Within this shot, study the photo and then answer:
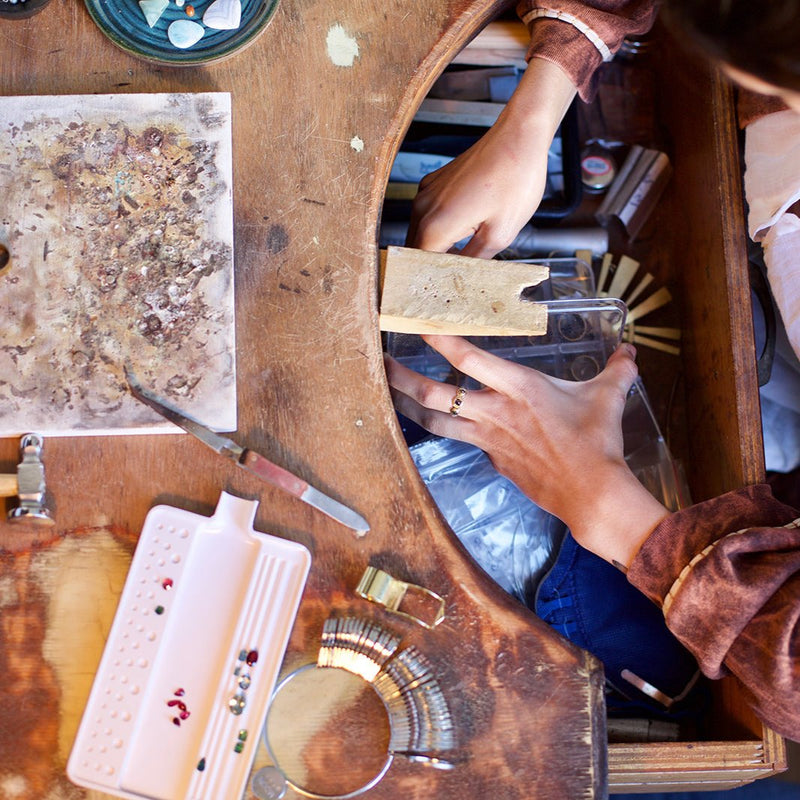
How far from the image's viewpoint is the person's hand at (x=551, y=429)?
886 millimetres

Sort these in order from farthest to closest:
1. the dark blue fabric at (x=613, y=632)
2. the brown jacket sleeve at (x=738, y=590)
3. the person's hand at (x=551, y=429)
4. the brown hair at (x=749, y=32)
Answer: the dark blue fabric at (x=613, y=632) < the person's hand at (x=551, y=429) < the brown jacket sleeve at (x=738, y=590) < the brown hair at (x=749, y=32)

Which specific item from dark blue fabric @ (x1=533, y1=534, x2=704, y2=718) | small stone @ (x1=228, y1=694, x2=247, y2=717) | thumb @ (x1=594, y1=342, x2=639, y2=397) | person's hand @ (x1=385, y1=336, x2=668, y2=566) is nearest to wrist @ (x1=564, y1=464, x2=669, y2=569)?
person's hand @ (x1=385, y1=336, x2=668, y2=566)

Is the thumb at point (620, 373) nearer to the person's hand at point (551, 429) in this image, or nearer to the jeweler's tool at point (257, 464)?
the person's hand at point (551, 429)

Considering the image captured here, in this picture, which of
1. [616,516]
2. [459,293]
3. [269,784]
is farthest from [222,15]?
[269,784]

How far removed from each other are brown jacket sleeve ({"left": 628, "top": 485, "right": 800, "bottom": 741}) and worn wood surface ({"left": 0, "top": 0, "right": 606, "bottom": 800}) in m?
0.12

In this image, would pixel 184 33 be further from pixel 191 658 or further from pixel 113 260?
pixel 191 658

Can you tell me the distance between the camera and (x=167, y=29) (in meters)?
0.85

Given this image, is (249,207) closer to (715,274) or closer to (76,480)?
(76,480)

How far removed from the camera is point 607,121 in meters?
1.44

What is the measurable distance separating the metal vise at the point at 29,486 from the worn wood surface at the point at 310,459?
2 centimetres

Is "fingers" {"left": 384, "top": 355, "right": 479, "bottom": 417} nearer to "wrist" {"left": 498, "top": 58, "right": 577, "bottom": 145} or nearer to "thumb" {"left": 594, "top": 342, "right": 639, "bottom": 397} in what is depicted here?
"thumb" {"left": 594, "top": 342, "right": 639, "bottom": 397}

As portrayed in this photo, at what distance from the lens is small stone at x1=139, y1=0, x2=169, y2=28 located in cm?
85

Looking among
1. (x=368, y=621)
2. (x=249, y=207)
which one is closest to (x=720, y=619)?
(x=368, y=621)

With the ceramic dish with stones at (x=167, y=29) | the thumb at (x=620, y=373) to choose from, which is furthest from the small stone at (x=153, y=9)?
the thumb at (x=620, y=373)
